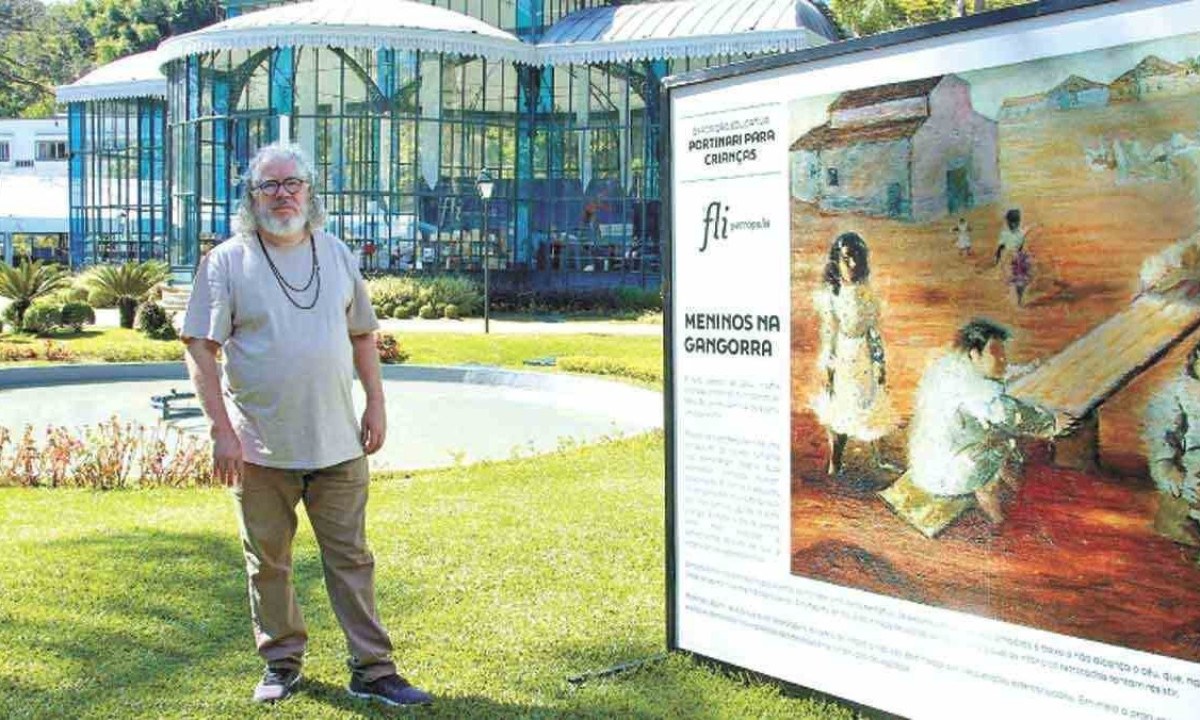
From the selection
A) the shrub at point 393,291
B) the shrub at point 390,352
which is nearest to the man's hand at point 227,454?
the shrub at point 390,352

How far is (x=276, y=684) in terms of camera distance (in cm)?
465

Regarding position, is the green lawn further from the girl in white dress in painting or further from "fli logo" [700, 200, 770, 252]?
"fli logo" [700, 200, 770, 252]

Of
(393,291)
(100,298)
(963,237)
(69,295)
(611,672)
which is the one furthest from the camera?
(393,291)

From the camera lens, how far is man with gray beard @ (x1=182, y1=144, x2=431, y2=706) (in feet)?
14.6

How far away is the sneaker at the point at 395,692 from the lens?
455cm

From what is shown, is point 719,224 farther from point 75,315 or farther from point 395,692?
point 75,315

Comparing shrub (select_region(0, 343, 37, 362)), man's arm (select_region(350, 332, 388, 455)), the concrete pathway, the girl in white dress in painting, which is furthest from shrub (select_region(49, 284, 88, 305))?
the girl in white dress in painting

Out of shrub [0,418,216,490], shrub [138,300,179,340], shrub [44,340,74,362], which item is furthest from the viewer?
shrub [138,300,179,340]

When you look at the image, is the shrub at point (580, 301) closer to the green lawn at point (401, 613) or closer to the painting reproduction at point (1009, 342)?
the green lawn at point (401, 613)

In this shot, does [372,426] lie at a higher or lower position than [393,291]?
lower

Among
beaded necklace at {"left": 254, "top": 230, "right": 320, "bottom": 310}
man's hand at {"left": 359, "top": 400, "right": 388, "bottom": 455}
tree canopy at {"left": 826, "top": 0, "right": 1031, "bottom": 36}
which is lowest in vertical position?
man's hand at {"left": 359, "top": 400, "right": 388, "bottom": 455}

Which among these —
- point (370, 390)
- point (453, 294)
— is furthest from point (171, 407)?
point (453, 294)

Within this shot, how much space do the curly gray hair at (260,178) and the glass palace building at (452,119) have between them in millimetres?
27479

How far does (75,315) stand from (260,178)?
21.8 m
